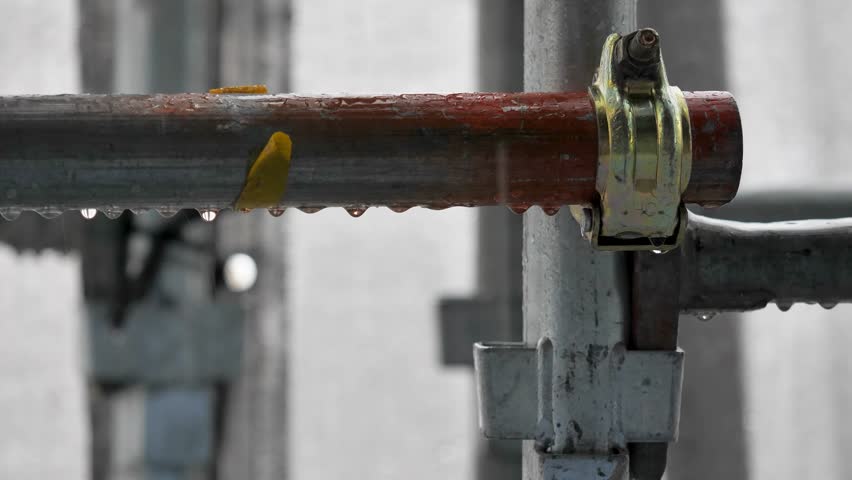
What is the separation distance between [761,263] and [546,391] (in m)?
0.16

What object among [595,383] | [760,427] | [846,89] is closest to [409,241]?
[760,427]

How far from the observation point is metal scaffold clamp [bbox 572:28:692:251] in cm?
51

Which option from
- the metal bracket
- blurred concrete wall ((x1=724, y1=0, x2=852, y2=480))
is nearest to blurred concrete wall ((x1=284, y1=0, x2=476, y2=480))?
blurred concrete wall ((x1=724, y1=0, x2=852, y2=480))

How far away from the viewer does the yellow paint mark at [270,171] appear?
20.1 inches

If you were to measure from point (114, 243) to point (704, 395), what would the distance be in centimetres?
151

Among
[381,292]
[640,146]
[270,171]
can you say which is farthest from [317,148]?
[381,292]

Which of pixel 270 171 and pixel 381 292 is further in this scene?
pixel 381 292

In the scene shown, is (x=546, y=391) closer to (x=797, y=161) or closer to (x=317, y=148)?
(x=317, y=148)

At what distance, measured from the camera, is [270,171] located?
0.51 metres

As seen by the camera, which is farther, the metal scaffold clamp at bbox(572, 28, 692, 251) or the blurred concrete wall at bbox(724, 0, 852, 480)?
the blurred concrete wall at bbox(724, 0, 852, 480)

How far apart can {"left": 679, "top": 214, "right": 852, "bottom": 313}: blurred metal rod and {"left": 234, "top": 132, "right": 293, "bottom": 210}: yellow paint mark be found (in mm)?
256

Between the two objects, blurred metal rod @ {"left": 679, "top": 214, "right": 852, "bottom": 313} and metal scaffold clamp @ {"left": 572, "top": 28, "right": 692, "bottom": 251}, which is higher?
metal scaffold clamp @ {"left": 572, "top": 28, "right": 692, "bottom": 251}

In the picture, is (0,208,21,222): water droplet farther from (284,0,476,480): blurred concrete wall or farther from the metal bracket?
(284,0,476,480): blurred concrete wall

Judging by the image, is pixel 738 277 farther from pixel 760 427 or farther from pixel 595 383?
pixel 760 427
